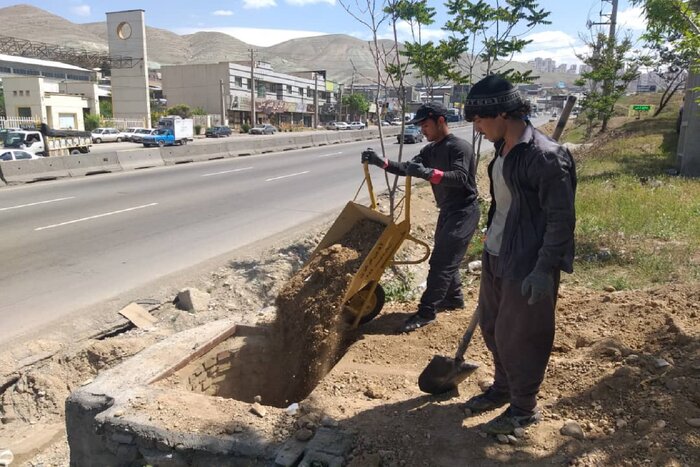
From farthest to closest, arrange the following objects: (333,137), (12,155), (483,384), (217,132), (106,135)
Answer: (217,132) < (106,135) < (333,137) < (12,155) < (483,384)

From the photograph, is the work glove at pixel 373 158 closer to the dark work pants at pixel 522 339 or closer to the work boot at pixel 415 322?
the work boot at pixel 415 322

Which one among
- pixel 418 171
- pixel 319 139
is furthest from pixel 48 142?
pixel 418 171

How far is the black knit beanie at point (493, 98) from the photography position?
8.61 ft

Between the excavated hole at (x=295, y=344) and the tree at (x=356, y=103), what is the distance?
82838mm

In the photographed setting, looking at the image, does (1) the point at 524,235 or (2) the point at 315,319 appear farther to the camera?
(2) the point at 315,319

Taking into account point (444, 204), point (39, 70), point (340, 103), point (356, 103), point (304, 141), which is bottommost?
point (444, 204)

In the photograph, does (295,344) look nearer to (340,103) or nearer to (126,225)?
(126,225)

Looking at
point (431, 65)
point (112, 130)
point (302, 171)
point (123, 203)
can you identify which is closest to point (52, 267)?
point (123, 203)

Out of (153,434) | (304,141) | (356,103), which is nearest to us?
(153,434)

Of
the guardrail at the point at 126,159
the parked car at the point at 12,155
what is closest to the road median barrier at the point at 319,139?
the guardrail at the point at 126,159

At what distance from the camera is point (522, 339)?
268 centimetres

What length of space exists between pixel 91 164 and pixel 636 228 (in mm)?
15501

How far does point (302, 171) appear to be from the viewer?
18.3m

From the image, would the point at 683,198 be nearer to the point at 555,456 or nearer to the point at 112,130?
the point at 555,456
